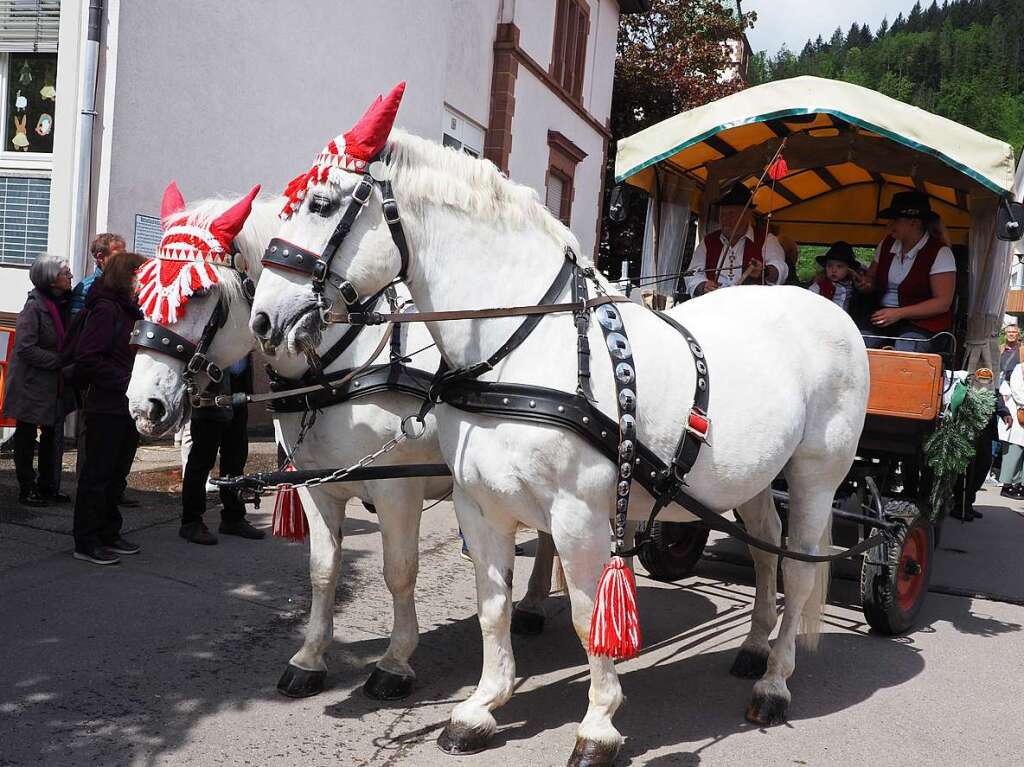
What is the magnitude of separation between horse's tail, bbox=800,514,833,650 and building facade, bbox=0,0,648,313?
→ 4.14m

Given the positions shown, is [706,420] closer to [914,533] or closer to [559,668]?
[559,668]

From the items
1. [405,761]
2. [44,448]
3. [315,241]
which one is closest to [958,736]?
[405,761]

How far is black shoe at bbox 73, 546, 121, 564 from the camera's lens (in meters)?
5.02

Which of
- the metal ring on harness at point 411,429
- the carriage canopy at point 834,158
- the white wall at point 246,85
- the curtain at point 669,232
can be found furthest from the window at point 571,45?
the metal ring on harness at point 411,429

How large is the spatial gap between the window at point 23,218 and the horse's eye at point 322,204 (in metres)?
6.04

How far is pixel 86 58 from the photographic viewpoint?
7.32m

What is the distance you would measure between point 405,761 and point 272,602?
179 cm

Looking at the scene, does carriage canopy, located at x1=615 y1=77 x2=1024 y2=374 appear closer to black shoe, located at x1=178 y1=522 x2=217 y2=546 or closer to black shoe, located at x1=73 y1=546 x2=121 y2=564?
black shoe, located at x1=178 y1=522 x2=217 y2=546

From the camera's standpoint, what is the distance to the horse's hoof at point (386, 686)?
11.7ft

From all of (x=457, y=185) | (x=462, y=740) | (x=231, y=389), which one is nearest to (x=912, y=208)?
(x=457, y=185)

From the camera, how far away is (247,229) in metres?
3.53

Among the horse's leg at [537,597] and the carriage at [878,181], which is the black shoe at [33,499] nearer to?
the horse's leg at [537,597]

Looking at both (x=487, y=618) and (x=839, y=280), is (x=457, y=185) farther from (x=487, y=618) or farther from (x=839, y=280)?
(x=839, y=280)

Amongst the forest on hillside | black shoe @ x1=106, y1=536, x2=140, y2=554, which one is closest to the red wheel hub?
black shoe @ x1=106, y1=536, x2=140, y2=554
